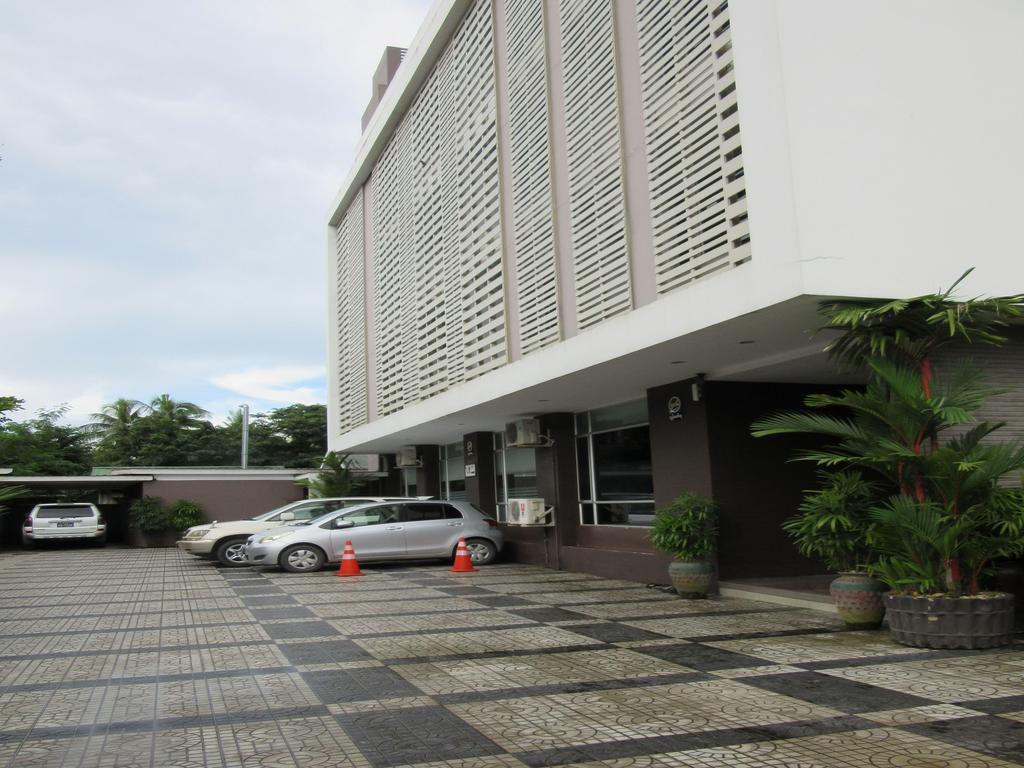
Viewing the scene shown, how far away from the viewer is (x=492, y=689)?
6.25 m

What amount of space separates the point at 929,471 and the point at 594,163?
6.14m

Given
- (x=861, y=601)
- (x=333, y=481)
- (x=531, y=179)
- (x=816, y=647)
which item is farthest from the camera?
(x=333, y=481)

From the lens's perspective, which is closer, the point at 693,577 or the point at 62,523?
the point at 693,577

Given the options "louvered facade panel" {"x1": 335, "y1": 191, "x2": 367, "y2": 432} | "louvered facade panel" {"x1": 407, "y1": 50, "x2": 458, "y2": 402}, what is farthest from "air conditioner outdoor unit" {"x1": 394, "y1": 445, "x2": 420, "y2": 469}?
"louvered facade panel" {"x1": 407, "y1": 50, "x2": 458, "y2": 402}

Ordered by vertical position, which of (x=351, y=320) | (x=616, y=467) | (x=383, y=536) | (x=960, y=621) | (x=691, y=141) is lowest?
(x=960, y=621)

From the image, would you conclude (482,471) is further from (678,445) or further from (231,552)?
(678,445)

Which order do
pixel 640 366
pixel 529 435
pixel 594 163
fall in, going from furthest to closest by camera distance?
pixel 529 435 → pixel 594 163 → pixel 640 366

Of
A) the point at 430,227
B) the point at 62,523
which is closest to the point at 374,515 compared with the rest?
the point at 430,227

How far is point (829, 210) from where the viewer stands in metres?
7.98

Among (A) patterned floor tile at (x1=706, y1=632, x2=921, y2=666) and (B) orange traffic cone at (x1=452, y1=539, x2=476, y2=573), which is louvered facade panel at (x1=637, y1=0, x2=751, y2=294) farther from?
(B) orange traffic cone at (x1=452, y1=539, x2=476, y2=573)

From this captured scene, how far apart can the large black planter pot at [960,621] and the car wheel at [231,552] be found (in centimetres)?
1392

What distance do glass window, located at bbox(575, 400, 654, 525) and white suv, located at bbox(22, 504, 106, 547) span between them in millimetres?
17992

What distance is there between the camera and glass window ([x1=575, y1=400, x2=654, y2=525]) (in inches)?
559

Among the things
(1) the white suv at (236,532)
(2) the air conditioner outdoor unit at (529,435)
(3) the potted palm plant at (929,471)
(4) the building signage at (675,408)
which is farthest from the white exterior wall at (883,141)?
(1) the white suv at (236,532)
